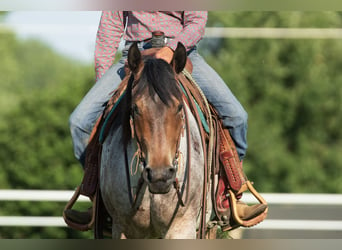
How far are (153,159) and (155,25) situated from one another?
138 centimetres

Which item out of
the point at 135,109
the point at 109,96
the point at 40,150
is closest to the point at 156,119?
the point at 135,109

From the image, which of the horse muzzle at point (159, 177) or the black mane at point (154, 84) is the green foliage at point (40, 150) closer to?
the black mane at point (154, 84)

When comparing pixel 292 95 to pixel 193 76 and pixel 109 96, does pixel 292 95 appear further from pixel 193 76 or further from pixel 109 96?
pixel 109 96

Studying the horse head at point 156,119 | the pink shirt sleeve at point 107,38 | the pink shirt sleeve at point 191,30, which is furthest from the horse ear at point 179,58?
the pink shirt sleeve at point 107,38

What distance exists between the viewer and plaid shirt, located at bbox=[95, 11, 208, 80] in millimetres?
4477

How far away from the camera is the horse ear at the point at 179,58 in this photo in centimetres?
385

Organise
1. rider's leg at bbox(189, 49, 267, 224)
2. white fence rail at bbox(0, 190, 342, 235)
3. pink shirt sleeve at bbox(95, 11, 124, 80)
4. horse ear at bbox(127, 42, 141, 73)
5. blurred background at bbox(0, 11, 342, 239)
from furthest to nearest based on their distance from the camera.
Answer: blurred background at bbox(0, 11, 342, 239)
white fence rail at bbox(0, 190, 342, 235)
pink shirt sleeve at bbox(95, 11, 124, 80)
rider's leg at bbox(189, 49, 267, 224)
horse ear at bbox(127, 42, 141, 73)

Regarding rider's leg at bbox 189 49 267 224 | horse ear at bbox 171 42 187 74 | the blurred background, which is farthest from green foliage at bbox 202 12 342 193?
horse ear at bbox 171 42 187 74

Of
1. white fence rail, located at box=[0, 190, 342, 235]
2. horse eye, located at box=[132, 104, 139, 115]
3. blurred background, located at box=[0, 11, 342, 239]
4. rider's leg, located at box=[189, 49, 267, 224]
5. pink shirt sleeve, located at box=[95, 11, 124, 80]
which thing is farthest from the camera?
blurred background, located at box=[0, 11, 342, 239]

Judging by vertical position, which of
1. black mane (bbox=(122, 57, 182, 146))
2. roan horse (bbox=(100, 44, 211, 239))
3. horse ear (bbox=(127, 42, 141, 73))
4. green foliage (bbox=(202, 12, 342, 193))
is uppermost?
horse ear (bbox=(127, 42, 141, 73))

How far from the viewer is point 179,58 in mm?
3889

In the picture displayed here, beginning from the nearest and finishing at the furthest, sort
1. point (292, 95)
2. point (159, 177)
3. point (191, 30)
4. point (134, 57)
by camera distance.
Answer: point (159, 177)
point (134, 57)
point (191, 30)
point (292, 95)

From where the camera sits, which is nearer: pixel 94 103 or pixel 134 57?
pixel 134 57

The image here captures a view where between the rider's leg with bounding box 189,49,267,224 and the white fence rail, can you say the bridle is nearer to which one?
the rider's leg with bounding box 189,49,267,224
